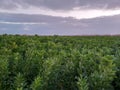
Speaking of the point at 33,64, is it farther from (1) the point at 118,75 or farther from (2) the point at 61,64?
(1) the point at 118,75

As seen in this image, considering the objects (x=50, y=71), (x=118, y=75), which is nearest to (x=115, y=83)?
(x=118, y=75)

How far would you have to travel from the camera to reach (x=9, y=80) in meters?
4.40

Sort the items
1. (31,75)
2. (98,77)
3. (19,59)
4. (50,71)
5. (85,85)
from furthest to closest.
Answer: (19,59), (31,75), (50,71), (98,77), (85,85)

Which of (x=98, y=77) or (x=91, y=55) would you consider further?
(x=91, y=55)

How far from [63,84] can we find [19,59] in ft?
3.96

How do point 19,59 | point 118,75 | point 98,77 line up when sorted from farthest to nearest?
point 19,59
point 118,75
point 98,77

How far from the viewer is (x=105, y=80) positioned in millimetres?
3715

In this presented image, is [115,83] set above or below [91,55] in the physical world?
below

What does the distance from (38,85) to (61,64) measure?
3.39ft

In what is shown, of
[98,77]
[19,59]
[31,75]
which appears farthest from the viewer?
[19,59]

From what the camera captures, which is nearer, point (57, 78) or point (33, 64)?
point (57, 78)

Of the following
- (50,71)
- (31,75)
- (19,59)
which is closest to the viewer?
(50,71)

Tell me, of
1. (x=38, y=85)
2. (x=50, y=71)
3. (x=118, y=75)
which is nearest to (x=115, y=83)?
(x=118, y=75)

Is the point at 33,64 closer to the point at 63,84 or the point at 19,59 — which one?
the point at 19,59
